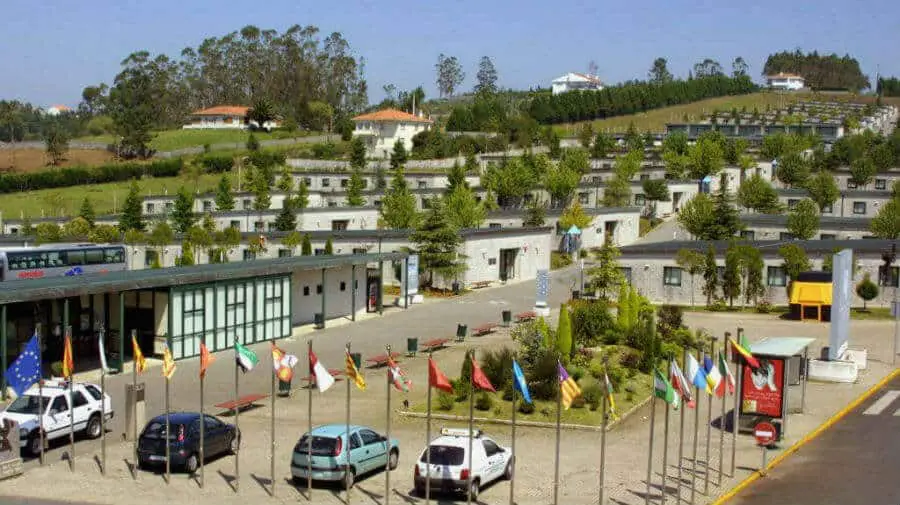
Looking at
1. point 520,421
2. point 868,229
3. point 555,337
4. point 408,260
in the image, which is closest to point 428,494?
point 520,421

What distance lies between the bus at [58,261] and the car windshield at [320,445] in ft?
81.8

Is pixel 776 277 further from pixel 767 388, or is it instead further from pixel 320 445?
pixel 320 445

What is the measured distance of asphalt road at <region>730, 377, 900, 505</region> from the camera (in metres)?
22.6

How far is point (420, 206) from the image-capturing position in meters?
86.8

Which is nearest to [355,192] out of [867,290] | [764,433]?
[867,290]

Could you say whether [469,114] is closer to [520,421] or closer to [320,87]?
[320,87]

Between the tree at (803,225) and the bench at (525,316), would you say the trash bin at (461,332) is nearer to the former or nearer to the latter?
the bench at (525,316)

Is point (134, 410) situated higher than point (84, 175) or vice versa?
point (84, 175)

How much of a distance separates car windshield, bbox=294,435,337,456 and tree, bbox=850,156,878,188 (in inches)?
3083

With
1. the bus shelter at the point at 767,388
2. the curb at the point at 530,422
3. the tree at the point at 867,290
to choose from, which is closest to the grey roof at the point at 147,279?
the curb at the point at 530,422

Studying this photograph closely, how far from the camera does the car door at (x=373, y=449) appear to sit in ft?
75.0

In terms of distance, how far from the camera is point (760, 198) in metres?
77.7

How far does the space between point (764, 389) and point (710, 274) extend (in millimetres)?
22861

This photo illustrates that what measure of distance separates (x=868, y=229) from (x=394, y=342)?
34.3 meters
